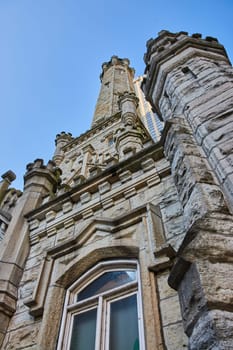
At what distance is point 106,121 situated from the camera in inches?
578

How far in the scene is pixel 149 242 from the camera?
3.11m

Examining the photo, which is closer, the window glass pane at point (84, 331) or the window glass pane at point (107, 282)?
the window glass pane at point (84, 331)

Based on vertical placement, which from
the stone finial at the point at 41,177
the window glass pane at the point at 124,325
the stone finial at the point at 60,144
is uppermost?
the stone finial at the point at 60,144

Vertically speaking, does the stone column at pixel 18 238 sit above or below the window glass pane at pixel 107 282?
above

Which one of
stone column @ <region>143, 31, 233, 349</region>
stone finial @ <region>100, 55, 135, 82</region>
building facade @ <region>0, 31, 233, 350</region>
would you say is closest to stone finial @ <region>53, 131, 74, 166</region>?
building facade @ <region>0, 31, 233, 350</region>

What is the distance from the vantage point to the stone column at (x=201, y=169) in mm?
1529

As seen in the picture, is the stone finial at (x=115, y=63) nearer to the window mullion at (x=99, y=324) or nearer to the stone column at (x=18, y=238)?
the stone column at (x=18, y=238)

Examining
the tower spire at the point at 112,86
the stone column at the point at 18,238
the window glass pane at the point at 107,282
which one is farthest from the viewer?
the tower spire at the point at 112,86

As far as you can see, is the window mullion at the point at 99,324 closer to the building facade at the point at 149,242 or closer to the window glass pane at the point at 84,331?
the building facade at the point at 149,242

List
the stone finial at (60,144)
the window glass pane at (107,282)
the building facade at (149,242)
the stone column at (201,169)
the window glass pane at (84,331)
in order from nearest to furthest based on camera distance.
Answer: the stone column at (201,169), the building facade at (149,242), the window glass pane at (84,331), the window glass pane at (107,282), the stone finial at (60,144)

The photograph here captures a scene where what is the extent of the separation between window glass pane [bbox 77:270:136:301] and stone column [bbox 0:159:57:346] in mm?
1023

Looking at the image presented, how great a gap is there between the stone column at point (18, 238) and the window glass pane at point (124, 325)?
1540 millimetres

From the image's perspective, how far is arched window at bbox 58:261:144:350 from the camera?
2.73 m

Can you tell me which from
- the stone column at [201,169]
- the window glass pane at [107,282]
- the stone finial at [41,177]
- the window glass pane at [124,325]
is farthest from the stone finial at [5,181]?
the window glass pane at [124,325]
